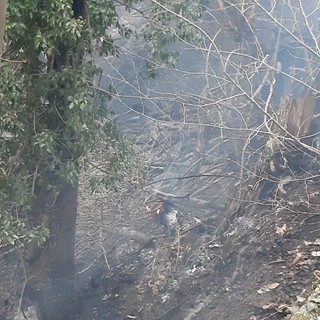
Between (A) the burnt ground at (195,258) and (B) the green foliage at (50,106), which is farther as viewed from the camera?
(A) the burnt ground at (195,258)

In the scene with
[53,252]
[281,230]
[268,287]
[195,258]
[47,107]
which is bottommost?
[195,258]

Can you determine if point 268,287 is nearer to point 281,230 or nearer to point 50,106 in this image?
point 281,230

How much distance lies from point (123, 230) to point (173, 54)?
321cm

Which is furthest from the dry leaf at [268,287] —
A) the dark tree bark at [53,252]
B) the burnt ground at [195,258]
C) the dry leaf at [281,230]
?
the dark tree bark at [53,252]

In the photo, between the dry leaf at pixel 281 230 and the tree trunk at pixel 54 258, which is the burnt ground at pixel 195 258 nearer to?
the dry leaf at pixel 281 230

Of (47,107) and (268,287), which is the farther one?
(268,287)

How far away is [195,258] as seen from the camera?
7664 millimetres

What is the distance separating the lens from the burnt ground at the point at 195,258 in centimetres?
650

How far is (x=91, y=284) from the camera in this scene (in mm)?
7902

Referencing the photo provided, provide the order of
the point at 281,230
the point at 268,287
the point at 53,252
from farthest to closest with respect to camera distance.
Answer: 1. the point at 53,252
2. the point at 281,230
3. the point at 268,287

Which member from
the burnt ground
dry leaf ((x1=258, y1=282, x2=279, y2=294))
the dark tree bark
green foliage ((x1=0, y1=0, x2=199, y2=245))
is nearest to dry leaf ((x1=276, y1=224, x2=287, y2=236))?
the burnt ground

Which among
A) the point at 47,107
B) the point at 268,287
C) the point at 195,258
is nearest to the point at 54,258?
the point at 195,258

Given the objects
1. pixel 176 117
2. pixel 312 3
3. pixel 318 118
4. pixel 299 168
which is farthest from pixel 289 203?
pixel 312 3

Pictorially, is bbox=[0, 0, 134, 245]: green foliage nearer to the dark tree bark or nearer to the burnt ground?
→ the dark tree bark
